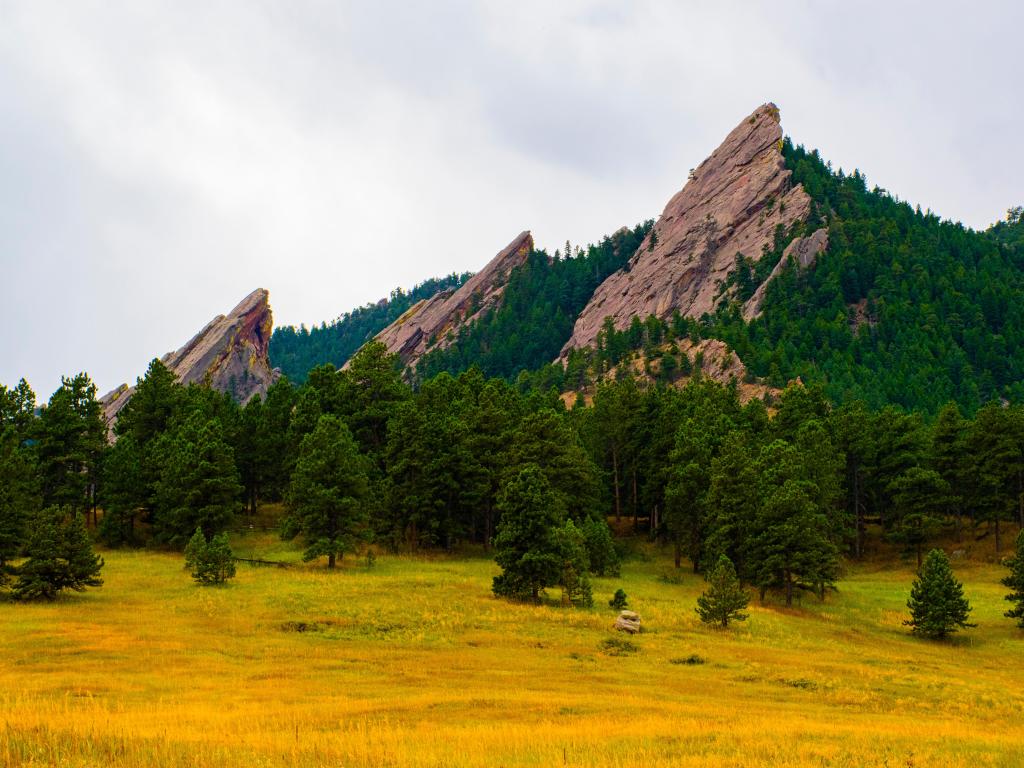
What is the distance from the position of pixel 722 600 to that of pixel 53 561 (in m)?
36.9

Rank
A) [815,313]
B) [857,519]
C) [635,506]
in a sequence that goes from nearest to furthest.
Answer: [857,519], [635,506], [815,313]

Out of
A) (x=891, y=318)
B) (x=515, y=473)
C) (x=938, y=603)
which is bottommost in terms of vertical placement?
(x=938, y=603)

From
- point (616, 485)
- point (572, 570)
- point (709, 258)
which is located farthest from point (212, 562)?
point (709, 258)

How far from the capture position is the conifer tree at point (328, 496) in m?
56.3

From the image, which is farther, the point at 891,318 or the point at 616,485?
the point at 891,318

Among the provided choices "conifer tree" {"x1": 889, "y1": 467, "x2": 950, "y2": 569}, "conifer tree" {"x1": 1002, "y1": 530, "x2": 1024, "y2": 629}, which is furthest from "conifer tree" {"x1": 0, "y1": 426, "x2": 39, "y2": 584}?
"conifer tree" {"x1": 889, "y1": 467, "x2": 950, "y2": 569}

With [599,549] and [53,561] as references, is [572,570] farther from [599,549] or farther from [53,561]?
[53,561]

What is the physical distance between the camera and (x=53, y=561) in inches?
1655

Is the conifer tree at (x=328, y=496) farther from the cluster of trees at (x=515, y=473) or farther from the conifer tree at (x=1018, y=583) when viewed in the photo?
the conifer tree at (x=1018, y=583)

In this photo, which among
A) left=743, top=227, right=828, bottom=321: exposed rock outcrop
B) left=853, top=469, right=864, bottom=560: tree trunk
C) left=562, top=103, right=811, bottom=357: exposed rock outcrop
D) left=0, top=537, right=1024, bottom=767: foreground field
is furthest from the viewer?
left=562, top=103, right=811, bottom=357: exposed rock outcrop

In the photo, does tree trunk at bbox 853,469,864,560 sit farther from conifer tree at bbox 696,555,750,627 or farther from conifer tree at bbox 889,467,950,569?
conifer tree at bbox 696,555,750,627

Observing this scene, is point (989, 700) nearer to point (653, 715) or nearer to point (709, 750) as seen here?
point (653, 715)

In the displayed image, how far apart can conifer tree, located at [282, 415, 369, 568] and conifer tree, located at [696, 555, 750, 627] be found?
87.2ft

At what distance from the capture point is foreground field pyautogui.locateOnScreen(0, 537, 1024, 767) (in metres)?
16.4
